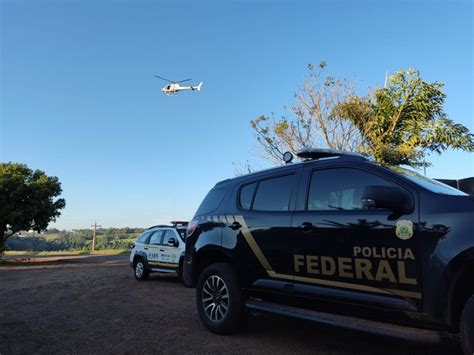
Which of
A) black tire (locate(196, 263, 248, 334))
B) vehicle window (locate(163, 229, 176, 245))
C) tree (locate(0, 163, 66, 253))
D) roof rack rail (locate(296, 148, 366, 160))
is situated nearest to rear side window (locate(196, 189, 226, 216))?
black tire (locate(196, 263, 248, 334))

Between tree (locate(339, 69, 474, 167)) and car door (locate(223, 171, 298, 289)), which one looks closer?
car door (locate(223, 171, 298, 289))

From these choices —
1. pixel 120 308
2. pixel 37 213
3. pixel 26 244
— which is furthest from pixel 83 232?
pixel 120 308

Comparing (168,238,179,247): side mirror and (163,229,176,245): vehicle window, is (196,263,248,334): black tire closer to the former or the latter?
(168,238,179,247): side mirror

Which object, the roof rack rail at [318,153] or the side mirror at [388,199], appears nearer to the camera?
the side mirror at [388,199]

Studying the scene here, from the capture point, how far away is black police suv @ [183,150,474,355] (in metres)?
3.31

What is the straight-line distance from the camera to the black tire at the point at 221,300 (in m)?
5.07

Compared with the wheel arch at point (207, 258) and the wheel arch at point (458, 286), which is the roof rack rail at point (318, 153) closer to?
the wheel arch at point (207, 258)

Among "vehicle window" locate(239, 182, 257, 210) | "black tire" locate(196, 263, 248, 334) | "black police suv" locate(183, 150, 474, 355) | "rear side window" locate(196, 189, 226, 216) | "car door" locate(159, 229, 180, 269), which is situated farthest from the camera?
"car door" locate(159, 229, 180, 269)

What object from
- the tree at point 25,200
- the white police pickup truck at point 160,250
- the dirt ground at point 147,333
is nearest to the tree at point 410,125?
the white police pickup truck at point 160,250

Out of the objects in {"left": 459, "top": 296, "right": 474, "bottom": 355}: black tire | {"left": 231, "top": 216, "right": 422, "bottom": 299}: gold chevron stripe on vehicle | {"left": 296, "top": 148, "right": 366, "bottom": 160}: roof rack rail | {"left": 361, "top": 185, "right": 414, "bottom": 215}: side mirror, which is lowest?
{"left": 459, "top": 296, "right": 474, "bottom": 355}: black tire

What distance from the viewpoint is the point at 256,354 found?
14.5 feet

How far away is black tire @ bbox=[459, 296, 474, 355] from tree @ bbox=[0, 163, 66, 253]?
74.0 feet

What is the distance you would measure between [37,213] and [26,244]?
191ft

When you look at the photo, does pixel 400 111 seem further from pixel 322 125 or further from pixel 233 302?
pixel 233 302
